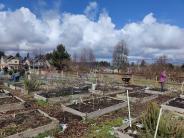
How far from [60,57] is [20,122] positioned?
3265cm

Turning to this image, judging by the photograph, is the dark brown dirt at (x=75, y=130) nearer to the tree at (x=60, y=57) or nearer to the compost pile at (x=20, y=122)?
the compost pile at (x=20, y=122)

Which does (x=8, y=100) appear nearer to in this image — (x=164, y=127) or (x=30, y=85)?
(x=30, y=85)

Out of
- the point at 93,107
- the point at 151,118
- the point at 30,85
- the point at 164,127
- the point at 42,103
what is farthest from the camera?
the point at 30,85

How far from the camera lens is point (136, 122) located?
7.16 meters

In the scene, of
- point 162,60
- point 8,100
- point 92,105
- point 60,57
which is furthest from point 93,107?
point 60,57

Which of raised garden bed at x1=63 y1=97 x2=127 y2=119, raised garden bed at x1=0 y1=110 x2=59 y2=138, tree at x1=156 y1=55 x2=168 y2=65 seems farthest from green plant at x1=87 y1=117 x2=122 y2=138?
tree at x1=156 y1=55 x2=168 y2=65

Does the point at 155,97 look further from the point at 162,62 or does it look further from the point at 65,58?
the point at 65,58

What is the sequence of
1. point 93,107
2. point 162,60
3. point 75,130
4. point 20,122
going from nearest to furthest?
point 75,130 < point 20,122 < point 93,107 < point 162,60

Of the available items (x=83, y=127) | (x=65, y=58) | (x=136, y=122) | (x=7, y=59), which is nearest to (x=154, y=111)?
(x=136, y=122)

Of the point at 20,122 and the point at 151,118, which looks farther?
the point at 20,122

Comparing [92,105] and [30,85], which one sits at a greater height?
[30,85]

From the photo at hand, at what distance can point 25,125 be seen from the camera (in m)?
6.80

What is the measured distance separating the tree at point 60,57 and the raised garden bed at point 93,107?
94.1 feet

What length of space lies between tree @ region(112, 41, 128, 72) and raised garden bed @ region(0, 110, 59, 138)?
3751 centimetres
